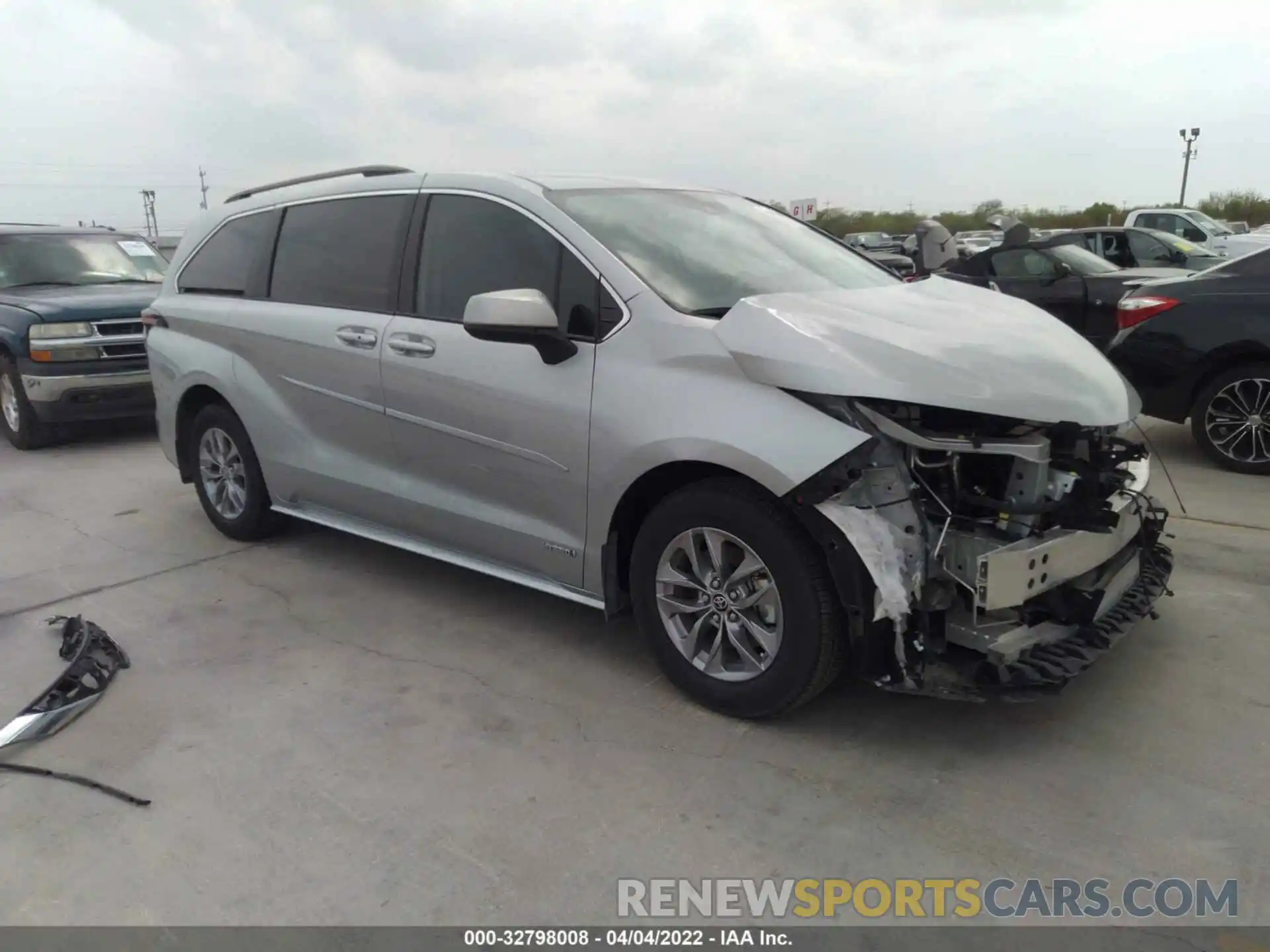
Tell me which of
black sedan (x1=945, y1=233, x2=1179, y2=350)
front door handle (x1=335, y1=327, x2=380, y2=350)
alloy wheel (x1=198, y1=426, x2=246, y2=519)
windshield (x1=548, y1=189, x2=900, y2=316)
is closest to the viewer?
windshield (x1=548, y1=189, x2=900, y2=316)

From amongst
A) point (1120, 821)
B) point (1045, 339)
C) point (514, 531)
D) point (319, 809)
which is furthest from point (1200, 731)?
point (319, 809)

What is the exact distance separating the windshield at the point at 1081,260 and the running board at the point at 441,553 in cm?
777

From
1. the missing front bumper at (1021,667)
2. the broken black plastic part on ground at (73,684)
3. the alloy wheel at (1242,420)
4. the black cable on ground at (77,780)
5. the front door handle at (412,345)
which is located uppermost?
the front door handle at (412,345)

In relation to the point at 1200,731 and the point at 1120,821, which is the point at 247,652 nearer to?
the point at 1120,821

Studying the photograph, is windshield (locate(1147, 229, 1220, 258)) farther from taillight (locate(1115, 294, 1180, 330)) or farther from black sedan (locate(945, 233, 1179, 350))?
taillight (locate(1115, 294, 1180, 330))

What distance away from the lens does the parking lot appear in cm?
267

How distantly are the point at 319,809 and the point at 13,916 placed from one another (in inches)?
31.5

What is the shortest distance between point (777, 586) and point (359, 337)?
7.59 ft

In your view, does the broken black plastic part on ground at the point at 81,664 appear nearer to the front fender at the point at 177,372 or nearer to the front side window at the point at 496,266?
the front fender at the point at 177,372

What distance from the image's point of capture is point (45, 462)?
316 inches

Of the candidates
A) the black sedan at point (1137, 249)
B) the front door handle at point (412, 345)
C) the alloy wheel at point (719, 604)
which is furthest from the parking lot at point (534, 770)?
the black sedan at point (1137, 249)

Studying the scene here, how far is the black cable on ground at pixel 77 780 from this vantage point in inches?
122

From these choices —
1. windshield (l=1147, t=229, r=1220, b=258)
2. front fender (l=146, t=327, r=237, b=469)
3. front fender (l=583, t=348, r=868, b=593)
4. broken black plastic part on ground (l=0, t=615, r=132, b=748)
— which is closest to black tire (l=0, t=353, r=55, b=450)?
front fender (l=146, t=327, r=237, b=469)

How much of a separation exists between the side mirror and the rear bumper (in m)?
5.63
